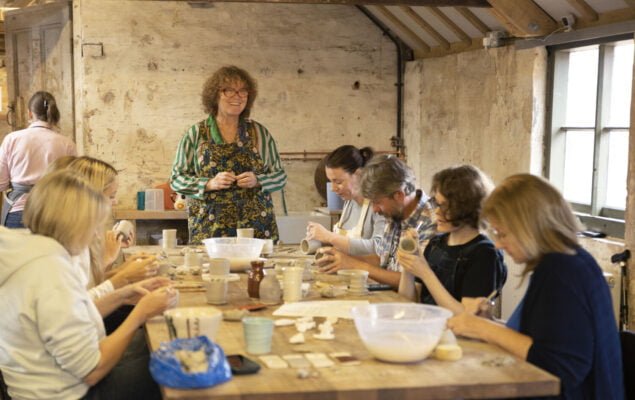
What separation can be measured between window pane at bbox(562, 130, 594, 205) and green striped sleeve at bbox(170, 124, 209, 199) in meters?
2.75

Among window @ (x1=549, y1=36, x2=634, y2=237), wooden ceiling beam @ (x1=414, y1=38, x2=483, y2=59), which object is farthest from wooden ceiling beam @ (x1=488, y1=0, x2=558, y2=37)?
wooden ceiling beam @ (x1=414, y1=38, x2=483, y2=59)

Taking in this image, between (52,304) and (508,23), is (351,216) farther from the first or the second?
(52,304)

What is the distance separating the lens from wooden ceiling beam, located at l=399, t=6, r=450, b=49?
300 inches

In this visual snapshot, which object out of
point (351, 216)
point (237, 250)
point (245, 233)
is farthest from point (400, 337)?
point (351, 216)

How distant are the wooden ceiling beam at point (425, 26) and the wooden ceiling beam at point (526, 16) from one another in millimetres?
1739

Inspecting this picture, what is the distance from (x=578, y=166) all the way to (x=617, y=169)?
46cm

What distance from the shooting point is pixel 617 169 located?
5723 mm

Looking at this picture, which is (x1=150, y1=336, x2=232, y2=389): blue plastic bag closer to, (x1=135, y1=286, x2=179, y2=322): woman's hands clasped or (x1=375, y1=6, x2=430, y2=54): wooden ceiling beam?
(x1=135, y1=286, x2=179, y2=322): woman's hands clasped

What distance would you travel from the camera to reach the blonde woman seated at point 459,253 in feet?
9.94

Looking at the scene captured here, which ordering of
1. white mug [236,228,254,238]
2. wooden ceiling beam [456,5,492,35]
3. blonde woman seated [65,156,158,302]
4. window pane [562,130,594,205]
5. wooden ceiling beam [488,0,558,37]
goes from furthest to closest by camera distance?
wooden ceiling beam [456,5,492,35] < window pane [562,130,594,205] < wooden ceiling beam [488,0,558,37] < white mug [236,228,254,238] < blonde woman seated [65,156,158,302]

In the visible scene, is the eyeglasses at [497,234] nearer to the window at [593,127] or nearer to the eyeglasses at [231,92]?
the eyeglasses at [231,92]

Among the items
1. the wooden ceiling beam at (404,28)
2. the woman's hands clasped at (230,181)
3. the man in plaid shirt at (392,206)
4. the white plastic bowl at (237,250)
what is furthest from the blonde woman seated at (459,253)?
the wooden ceiling beam at (404,28)

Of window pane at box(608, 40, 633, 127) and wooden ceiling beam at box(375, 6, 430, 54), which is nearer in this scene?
window pane at box(608, 40, 633, 127)

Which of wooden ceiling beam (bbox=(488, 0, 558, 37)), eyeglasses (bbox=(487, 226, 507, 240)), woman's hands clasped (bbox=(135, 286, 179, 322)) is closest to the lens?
eyeglasses (bbox=(487, 226, 507, 240))
